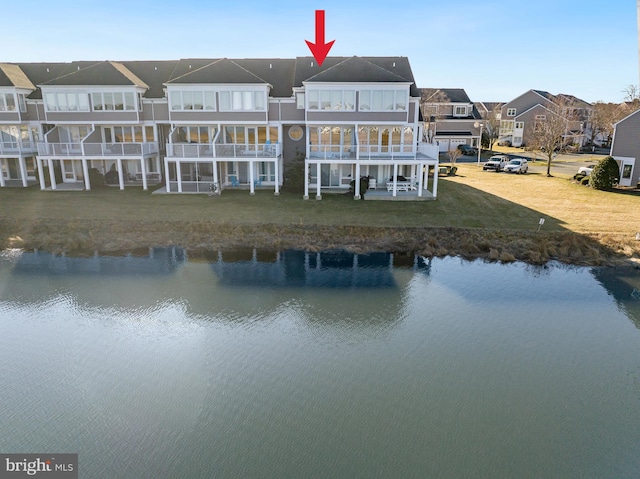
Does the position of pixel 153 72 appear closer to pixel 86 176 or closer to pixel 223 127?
pixel 223 127

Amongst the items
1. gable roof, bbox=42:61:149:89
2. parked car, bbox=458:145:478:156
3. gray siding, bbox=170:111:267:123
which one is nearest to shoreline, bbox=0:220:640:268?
gray siding, bbox=170:111:267:123

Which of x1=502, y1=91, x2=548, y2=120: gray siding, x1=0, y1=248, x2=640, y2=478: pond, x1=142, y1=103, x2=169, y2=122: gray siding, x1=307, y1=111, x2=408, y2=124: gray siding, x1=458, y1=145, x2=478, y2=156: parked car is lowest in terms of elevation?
x1=0, y1=248, x2=640, y2=478: pond

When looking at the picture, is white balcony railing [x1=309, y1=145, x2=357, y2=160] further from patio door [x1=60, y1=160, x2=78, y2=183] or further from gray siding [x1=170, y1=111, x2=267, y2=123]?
patio door [x1=60, y1=160, x2=78, y2=183]

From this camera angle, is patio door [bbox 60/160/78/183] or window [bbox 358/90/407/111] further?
patio door [bbox 60/160/78/183]

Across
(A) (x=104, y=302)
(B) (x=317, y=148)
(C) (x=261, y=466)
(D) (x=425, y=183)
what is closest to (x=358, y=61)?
(B) (x=317, y=148)

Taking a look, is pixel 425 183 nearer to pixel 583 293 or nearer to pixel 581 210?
pixel 581 210

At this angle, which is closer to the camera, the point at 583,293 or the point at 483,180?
the point at 583,293
